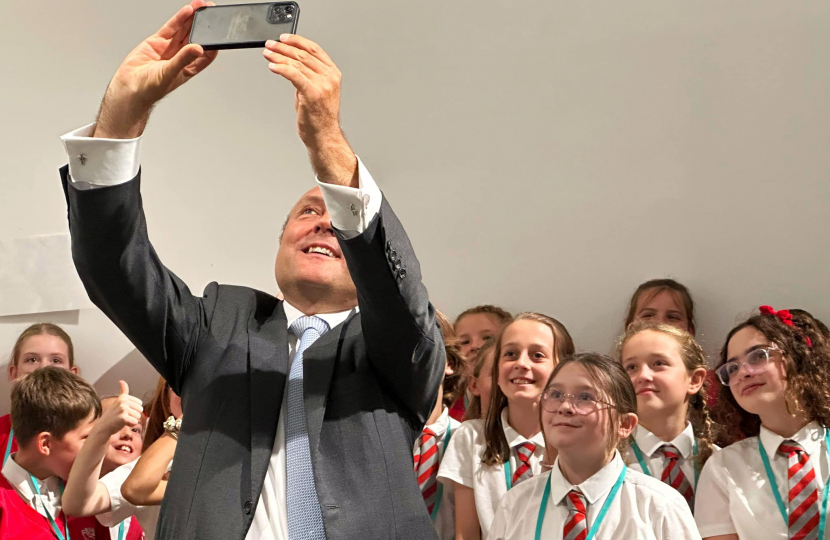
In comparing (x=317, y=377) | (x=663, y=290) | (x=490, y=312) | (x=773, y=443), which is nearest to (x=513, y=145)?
(x=490, y=312)

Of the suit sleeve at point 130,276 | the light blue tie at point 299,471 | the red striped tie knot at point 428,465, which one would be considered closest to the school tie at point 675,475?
the red striped tie knot at point 428,465

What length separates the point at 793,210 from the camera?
3.15 metres

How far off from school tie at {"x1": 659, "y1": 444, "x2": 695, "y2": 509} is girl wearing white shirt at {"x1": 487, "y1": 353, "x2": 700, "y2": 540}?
1.35ft

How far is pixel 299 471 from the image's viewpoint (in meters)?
1.22

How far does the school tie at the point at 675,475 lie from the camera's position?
245cm

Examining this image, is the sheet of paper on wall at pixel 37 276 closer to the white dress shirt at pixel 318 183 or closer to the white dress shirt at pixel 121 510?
the white dress shirt at pixel 121 510

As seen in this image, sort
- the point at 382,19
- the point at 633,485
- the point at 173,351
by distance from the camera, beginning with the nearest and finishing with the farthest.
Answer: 1. the point at 173,351
2. the point at 633,485
3. the point at 382,19

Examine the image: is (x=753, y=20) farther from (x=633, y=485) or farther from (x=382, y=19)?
(x=633, y=485)

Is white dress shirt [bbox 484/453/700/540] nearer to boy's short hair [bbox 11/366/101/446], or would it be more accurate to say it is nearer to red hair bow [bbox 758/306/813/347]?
red hair bow [bbox 758/306/813/347]

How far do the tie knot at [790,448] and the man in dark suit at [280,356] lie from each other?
4.42 ft

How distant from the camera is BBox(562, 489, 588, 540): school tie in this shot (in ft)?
6.40

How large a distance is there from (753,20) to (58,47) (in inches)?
109

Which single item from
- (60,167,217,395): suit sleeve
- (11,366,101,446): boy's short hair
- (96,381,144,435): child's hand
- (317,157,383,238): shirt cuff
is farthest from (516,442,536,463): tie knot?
(317,157,383,238): shirt cuff

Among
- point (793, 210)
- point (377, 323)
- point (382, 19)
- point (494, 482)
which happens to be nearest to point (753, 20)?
point (793, 210)
